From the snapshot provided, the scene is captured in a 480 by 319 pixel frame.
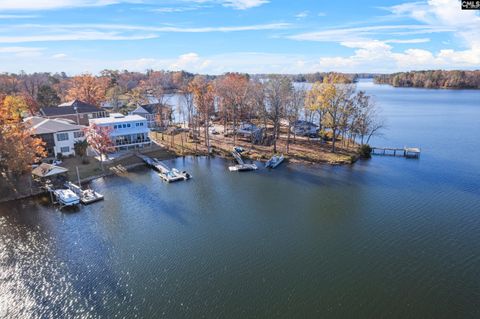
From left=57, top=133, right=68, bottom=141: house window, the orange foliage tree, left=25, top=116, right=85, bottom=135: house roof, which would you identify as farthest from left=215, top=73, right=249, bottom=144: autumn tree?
the orange foliage tree

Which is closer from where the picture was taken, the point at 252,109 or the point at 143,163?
the point at 143,163

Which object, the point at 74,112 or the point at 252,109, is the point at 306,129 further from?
the point at 74,112

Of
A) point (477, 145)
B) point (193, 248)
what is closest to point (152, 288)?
point (193, 248)

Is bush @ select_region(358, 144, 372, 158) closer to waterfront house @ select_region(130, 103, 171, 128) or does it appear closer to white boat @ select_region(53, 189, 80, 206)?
waterfront house @ select_region(130, 103, 171, 128)

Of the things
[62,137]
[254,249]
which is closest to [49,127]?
[62,137]

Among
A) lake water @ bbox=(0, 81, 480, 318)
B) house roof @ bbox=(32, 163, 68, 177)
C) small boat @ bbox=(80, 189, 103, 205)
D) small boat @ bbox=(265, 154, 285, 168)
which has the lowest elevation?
lake water @ bbox=(0, 81, 480, 318)

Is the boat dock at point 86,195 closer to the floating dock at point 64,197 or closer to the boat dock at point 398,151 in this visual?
the floating dock at point 64,197

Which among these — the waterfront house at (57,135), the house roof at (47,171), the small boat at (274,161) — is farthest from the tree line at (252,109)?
the small boat at (274,161)
